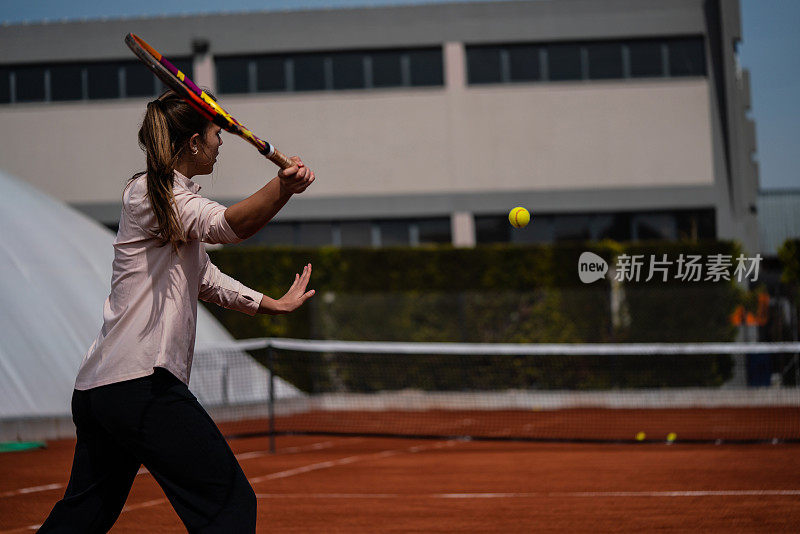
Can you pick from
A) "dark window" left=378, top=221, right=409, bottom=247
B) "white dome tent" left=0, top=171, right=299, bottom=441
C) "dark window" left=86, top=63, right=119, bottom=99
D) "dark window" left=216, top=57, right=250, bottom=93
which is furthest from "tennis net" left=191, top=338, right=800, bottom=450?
"dark window" left=86, top=63, right=119, bottom=99

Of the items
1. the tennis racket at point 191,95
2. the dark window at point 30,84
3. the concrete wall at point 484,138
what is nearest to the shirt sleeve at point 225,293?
the tennis racket at point 191,95

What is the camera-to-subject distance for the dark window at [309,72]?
25.6 meters

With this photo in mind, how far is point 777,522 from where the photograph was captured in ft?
19.9

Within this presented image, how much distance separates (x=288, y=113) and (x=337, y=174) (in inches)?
76.0

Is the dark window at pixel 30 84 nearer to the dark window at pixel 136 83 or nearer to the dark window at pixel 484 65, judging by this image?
the dark window at pixel 136 83

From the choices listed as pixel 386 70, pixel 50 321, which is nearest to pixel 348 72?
pixel 386 70

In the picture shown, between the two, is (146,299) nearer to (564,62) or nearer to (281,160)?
(281,160)

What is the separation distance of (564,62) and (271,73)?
7217 mm

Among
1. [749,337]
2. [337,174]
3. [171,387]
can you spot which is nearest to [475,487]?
[171,387]

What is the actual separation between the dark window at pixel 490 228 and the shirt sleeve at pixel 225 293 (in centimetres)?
2188

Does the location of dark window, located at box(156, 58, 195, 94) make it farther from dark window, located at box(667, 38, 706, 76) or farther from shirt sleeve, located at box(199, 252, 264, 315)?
shirt sleeve, located at box(199, 252, 264, 315)

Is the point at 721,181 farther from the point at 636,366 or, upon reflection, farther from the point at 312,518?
the point at 312,518

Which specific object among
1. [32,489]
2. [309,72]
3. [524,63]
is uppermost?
[309,72]

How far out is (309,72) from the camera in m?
25.7
